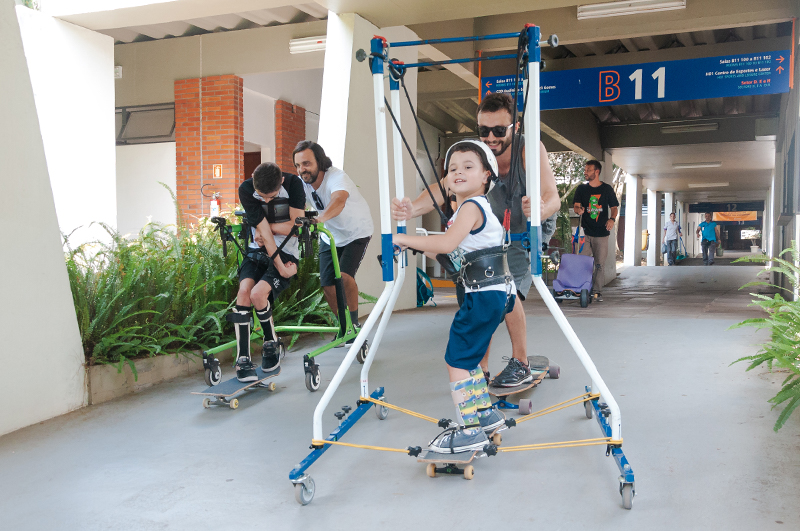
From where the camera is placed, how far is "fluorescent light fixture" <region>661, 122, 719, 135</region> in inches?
597

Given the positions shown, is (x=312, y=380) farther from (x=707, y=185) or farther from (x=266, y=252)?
(x=707, y=185)

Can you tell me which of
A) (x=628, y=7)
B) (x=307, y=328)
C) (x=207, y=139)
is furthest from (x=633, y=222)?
(x=307, y=328)

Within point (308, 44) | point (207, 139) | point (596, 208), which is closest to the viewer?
point (596, 208)

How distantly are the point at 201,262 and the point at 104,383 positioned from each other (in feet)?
4.86

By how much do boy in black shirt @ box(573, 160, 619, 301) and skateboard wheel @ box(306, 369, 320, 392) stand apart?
5633mm

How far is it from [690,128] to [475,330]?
14.9m

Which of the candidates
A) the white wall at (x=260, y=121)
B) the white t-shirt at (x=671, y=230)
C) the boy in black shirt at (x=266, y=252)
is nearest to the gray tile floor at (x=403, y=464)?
the boy in black shirt at (x=266, y=252)

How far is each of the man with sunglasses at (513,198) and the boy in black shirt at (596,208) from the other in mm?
5142

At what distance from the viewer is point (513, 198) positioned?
355 cm

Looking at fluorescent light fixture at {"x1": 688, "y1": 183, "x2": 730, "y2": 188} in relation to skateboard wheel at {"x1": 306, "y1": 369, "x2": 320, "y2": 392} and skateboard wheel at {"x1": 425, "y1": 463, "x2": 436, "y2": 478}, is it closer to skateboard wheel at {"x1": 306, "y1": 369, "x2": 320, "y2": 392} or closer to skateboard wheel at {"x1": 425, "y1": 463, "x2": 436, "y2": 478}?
skateboard wheel at {"x1": 306, "y1": 369, "x2": 320, "y2": 392}

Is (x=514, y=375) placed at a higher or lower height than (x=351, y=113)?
lower

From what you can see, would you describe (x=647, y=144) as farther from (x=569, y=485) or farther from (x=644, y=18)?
(x=569, y=485)

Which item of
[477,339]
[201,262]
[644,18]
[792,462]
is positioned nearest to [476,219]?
[477,339]

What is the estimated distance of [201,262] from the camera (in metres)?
5.07
